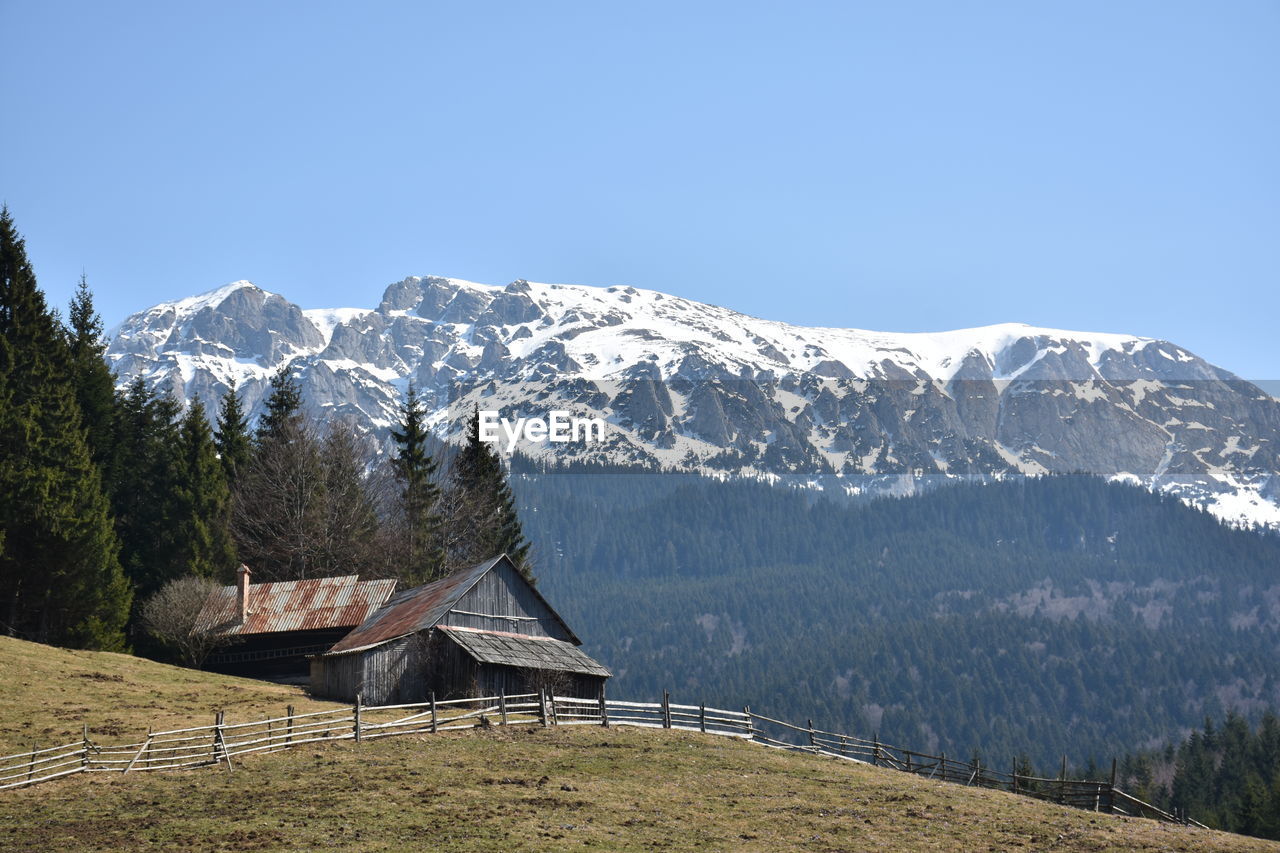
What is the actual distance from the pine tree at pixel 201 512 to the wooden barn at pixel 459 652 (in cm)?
1335

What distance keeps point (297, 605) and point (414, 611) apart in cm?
988

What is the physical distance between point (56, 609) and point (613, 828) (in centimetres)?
3654

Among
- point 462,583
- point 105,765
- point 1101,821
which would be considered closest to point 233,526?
point 462,583

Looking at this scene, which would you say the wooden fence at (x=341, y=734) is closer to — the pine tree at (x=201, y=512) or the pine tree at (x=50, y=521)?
the pine tree at (x=50, y=521)

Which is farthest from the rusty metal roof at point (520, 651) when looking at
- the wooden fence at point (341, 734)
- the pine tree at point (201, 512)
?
the pine tree at point (201, 512)

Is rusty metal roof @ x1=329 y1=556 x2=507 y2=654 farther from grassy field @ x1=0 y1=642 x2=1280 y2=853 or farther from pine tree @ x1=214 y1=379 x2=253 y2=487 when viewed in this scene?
pine tree @ x1=214 y1=379 x2=253 y2=487

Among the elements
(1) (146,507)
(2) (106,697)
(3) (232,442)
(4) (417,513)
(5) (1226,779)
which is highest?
(3) (232,442)

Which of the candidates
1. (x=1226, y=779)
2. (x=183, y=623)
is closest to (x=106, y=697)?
(x=183, y=623)

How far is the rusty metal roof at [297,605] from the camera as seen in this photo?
6475 cm

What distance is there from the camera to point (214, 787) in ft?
116

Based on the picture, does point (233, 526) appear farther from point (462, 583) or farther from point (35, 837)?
point (35, 837)

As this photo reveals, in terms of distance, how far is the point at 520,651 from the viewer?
5781cm

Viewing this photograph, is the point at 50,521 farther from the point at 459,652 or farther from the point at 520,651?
the point at 520,651

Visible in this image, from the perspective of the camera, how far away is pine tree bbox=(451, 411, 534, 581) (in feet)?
275
